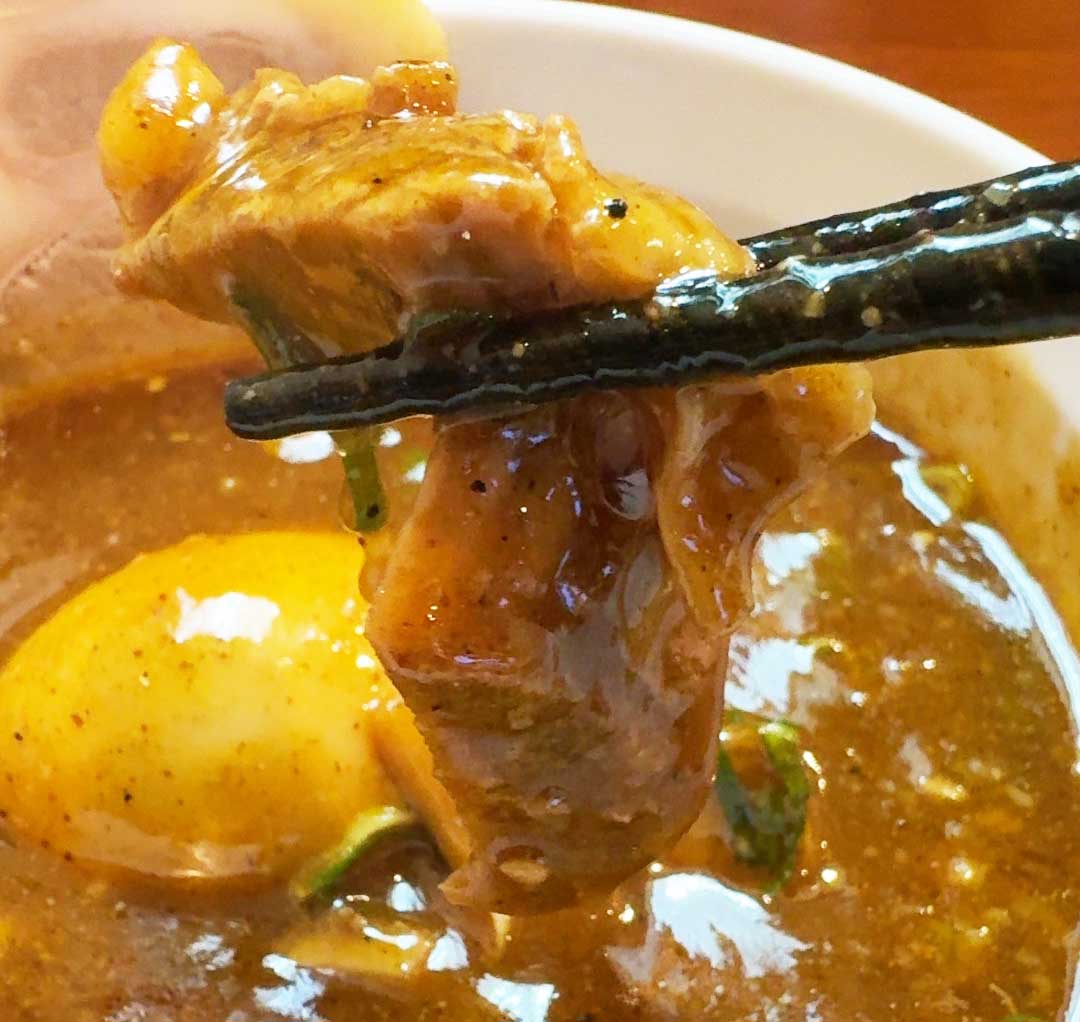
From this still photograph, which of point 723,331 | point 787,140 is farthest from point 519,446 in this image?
point 787,140

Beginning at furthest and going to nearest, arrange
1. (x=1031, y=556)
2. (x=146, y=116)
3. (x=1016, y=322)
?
1. (x=1031, y=556)
2. (x=146, y=116)
3. (x=1016, y=322)

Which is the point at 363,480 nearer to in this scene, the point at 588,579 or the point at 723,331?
the point at 588,579

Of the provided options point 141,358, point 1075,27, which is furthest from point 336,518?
point 1075,27

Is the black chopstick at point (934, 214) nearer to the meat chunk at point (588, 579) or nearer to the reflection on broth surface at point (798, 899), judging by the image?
the meat chunk at point (588, 579)

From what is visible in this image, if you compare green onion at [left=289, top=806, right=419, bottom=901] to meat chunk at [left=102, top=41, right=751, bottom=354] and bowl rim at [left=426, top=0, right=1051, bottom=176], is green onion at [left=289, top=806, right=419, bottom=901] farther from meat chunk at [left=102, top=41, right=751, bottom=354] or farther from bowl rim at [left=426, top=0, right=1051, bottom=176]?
bowl rim at [left=426, top=0, right=1051, bottom=176]

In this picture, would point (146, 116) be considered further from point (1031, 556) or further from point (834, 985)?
point (1031, 556)

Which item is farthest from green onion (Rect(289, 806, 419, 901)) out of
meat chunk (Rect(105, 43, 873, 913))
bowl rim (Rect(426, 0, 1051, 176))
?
bowl rim (Rect(426, 0, 1051, 176))
